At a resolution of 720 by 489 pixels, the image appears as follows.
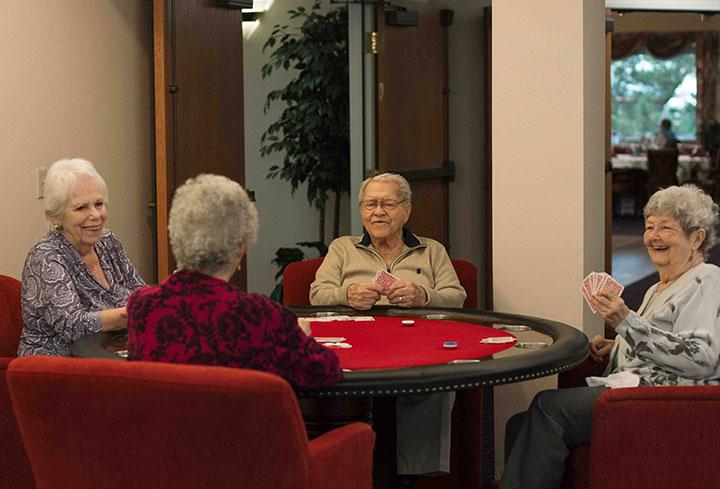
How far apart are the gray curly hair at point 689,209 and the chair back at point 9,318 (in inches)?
84.8

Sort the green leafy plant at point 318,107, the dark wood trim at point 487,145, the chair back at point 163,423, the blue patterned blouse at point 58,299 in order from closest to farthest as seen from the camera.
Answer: the chair back at point 163,423 → the blue patterned blouse at point 58,299 → the green leafy plant at point 318,107 → the dark wood trim at point 487,145

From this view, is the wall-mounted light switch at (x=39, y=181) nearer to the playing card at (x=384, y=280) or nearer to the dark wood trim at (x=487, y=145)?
the playing card at (x=384, y=280)

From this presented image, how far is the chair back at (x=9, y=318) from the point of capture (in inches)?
169

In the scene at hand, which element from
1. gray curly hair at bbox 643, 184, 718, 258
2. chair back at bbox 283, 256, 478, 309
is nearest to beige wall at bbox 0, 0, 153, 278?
chair back at bbox 283, 256, 478, 309

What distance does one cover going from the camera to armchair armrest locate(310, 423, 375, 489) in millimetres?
2830

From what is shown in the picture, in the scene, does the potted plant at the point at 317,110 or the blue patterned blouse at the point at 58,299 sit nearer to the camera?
the blue patterned blouse at the point at 58,299

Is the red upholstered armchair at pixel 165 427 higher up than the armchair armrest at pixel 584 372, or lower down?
higher up

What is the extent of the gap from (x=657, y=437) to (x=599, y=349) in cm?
100

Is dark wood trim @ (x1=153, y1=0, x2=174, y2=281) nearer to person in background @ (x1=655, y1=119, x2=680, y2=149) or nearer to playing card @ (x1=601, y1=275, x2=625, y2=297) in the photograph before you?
playing card @ (x1=601, y1=275, x2=625, y2=297)

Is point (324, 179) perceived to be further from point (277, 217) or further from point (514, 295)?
point (514, 295)

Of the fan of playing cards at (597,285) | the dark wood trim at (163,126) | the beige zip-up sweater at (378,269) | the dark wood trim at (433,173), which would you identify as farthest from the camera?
the dark wood trim at (433,173)

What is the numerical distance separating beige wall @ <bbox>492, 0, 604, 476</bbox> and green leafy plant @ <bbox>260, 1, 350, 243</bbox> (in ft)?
9.79

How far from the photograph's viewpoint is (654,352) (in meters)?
3.66

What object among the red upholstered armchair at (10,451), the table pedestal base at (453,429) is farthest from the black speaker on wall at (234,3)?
the red upholstered armchair at (10,451)
